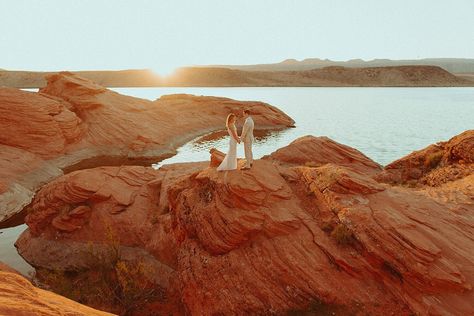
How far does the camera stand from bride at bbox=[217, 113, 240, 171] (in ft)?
46.1

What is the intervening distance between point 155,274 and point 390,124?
54806 millimetres

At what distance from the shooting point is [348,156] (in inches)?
1070

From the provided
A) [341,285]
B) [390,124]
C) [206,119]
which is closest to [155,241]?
[341,285]

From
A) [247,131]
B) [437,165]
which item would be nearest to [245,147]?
[247,131]

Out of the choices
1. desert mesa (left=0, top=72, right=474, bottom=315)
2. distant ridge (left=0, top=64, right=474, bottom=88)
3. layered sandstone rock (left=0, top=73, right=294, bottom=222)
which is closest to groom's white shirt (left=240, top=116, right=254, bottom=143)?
desert mesa (left=0, top=72, right=474, bottom=315)

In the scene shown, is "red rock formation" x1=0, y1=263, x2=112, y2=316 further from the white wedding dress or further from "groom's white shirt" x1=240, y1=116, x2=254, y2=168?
"groom's white shirt" x1=240, y1=116, x2=254, y2=168

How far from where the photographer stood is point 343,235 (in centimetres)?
1233

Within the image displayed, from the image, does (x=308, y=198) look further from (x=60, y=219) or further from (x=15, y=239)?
(x=15, y=239)

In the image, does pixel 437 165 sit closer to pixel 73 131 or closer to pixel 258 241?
pixel 258 241

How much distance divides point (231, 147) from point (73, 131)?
95.3ft

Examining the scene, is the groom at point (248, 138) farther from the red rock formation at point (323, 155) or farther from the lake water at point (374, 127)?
the lake water at point (374, 127)

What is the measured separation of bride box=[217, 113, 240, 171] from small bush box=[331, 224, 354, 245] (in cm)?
476

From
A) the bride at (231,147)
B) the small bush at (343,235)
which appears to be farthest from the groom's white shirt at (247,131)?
the small bush at (343,235)

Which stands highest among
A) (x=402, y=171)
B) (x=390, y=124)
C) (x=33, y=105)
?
(x=33, y=105)
